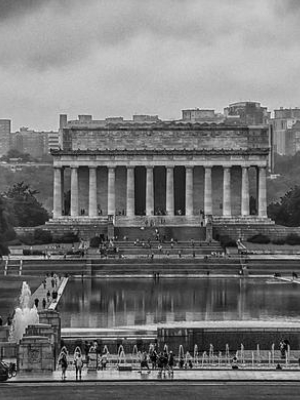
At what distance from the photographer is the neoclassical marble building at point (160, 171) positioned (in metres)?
111

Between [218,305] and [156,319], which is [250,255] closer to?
[218,305]

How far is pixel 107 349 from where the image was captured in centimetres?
4491

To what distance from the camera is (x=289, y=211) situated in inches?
4429

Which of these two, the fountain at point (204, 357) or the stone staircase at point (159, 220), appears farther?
the stone staircase at point (159, 220)

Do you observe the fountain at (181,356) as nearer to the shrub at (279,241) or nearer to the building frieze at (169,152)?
the shrub at (279,241)

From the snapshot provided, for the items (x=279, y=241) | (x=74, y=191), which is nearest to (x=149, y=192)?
(x=74, y=191)

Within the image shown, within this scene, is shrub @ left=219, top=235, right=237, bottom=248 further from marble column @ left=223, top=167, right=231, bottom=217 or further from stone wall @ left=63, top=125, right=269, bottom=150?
stone wall @ left=63, top=125, right=269, bottom=150

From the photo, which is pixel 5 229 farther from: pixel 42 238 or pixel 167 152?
pixel 167 152

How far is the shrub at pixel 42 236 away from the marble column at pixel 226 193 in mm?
18306

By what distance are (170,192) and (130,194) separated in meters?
3.53

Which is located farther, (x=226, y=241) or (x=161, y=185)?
(x=161, y=185)

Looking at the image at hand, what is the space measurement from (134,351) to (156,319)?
8.98m

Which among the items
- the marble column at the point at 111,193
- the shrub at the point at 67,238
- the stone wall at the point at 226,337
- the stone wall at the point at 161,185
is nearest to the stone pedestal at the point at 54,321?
the stone wall at the point at 226,337

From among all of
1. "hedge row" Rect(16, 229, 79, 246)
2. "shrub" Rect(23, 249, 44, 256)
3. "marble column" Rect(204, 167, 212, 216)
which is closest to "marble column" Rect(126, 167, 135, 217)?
"marble column" Rect(204, 167, 212, 216)
